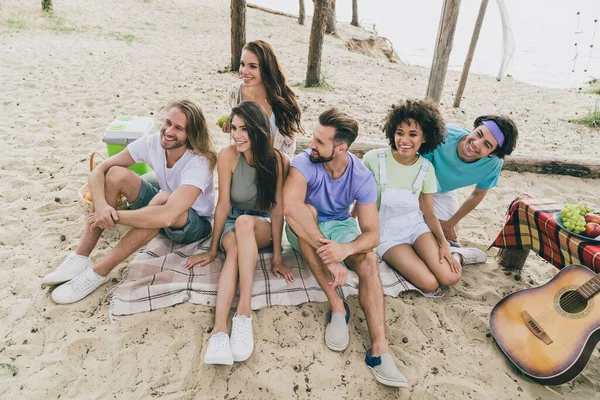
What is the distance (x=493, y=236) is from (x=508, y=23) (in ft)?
17.7

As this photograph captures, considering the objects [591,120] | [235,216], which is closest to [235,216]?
[235,216]

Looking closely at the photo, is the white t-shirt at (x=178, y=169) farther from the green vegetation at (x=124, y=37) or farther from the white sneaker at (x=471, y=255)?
the green vegetation at (x=124, y=37)

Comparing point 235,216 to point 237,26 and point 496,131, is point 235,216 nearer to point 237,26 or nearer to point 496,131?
point 496,131

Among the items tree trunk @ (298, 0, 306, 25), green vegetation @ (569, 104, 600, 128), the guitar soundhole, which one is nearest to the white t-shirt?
the guitar soundhole

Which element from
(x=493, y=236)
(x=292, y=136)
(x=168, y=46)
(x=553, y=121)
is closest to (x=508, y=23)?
(x=553, y=121)

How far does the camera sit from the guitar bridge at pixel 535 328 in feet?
7.88

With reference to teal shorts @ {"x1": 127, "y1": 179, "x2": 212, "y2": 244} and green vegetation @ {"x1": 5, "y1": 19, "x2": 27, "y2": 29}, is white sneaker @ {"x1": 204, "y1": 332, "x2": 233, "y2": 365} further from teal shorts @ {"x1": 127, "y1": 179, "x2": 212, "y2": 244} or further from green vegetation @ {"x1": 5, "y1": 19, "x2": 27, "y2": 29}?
green vegetation @ {"x1": 5, "y1": 19, "x2": 27, "y2": 29}

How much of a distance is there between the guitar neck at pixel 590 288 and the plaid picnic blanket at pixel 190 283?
1053 millimetres

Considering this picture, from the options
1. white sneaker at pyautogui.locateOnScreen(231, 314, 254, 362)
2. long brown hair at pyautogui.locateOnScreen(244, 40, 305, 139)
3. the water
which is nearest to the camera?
white sneaker at pyautogui.locateOnScreen(231, 314, 254, 362)

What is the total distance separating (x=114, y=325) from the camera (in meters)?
2.49

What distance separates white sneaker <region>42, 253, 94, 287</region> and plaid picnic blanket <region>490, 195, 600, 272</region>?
325cm

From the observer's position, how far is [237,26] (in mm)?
7297

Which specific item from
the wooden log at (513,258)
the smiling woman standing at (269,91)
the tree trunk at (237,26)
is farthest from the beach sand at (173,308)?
the smiling woman standing at (269,91)

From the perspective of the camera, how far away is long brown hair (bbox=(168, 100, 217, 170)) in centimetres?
276
